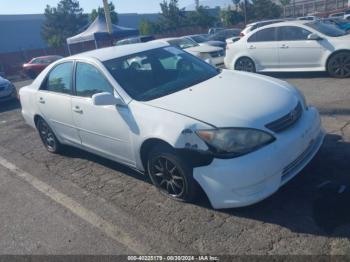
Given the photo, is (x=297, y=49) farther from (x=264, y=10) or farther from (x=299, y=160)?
(x=264, y=10)

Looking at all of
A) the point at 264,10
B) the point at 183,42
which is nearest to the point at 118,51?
the point at 183,42

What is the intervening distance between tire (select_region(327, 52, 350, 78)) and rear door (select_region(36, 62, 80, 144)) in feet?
20.6

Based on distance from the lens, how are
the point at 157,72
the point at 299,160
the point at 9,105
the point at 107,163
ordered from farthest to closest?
the point at 9,105 → the point at 107,163 → the point at 157,72 → the point at 299,160

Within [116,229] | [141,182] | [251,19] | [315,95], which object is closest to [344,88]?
[315,95]

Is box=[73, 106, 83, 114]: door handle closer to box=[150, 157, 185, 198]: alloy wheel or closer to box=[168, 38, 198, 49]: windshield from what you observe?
box=[150, 157, 185, 198]: alloy wheel

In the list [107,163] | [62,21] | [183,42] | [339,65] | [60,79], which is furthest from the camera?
[62,21]

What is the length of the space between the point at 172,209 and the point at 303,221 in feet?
4.21

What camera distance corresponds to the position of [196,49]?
12539mm

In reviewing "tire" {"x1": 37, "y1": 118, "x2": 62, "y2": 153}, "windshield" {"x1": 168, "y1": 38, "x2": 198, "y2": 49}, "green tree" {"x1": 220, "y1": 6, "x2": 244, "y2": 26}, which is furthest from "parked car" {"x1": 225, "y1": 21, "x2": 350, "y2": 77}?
"green tree" {"x1": 220, "y1": 6, "x2": 244, "y2": 26}

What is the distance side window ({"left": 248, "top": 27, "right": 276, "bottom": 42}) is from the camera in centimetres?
966

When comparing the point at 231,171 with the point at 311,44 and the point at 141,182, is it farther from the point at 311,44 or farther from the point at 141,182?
the point at 311,44

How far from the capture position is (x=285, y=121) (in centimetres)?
351

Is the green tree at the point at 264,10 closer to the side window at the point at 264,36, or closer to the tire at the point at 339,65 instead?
the side window at the point at 264,36

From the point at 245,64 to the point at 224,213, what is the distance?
291 inches
